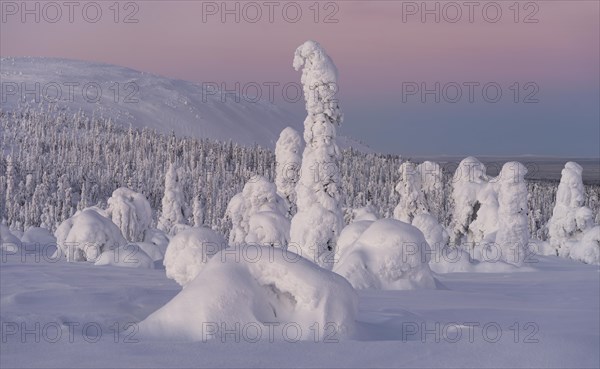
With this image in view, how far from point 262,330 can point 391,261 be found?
27.8 feet

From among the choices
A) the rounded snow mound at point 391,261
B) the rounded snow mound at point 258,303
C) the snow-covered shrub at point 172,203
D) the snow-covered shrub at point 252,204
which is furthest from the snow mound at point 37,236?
the rounded snow mound at point 258,303

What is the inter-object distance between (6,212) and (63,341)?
418 ft

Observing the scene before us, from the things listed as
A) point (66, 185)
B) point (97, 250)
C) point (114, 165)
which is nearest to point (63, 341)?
point (97, 250)

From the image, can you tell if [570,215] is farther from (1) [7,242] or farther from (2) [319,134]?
(1) [7,242]

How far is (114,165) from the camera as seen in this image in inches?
7037

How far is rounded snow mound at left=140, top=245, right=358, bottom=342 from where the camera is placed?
823 centimetres

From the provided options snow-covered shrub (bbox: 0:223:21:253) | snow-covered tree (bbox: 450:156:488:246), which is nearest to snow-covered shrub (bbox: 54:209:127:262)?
snow-covered shrub (bbox: 0:223:21:253)

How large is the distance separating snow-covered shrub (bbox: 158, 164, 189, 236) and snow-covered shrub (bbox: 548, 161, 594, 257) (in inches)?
1009

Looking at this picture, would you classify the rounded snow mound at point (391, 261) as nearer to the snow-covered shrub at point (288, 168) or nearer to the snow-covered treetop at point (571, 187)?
the snow-covered shrub at point (288, 168)

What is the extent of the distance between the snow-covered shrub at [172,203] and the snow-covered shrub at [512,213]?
26180 millimetres

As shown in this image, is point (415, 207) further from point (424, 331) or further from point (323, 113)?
point (424, 331)

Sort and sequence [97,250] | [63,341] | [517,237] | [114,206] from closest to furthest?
[63,341]
[97,250]
[517,237]
[114,206]

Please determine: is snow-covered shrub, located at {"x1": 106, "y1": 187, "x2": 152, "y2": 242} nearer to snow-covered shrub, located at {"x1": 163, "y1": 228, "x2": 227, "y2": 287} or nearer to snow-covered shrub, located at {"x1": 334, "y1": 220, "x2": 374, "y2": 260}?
snow-covered shrub, located at {"x1": 334, "y1": 220, "x2": 374, "y2": 260}

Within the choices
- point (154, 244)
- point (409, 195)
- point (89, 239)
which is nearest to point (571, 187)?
point (409, 195)
